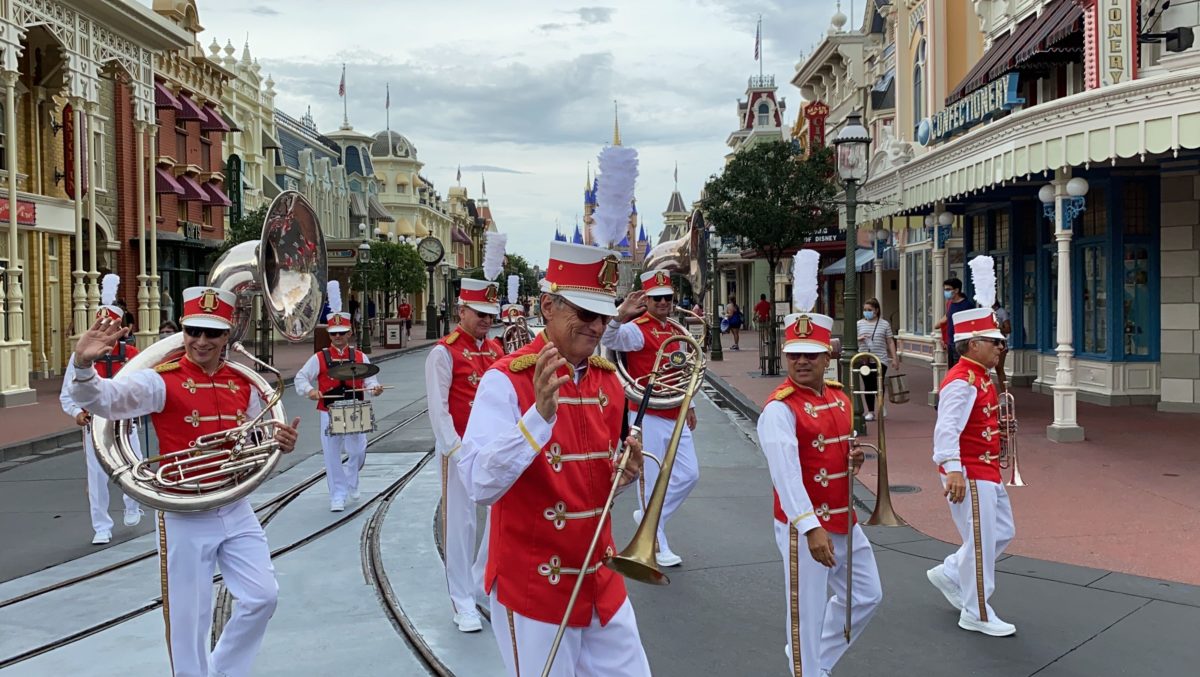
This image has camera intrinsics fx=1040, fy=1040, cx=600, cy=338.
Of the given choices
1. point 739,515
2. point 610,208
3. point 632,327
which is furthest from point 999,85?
point 610,208

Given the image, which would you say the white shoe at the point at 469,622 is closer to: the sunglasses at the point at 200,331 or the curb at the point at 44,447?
the sunglasses at the point at 200,331

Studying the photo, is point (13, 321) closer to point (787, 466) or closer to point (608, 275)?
point (787, 466)

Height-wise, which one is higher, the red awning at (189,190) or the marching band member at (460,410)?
the red awning at (189,190)

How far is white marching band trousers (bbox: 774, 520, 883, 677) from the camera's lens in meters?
4.91

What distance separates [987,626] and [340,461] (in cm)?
623

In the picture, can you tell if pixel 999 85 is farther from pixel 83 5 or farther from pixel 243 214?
pixel 243 214

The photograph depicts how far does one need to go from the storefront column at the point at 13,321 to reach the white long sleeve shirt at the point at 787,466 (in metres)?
17.8

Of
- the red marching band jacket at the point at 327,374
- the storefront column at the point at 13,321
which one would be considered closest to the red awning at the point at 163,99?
the storefront column at the point at 13,321

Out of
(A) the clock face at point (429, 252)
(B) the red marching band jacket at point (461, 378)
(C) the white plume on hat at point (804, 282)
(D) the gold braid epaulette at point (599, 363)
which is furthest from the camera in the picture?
(A) the clock face at point (429, 252)

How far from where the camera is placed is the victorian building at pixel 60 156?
2050 cm

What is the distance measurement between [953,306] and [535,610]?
41.2 ft

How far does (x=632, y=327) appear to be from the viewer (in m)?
7.71

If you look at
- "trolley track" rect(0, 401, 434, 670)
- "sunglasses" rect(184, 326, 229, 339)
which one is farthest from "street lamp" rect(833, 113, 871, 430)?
"sunglasses" rect(184, 326, 229, 339)

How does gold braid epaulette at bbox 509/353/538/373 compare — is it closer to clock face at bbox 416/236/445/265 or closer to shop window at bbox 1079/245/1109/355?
shop window at bbox 1079/245/1109/355
